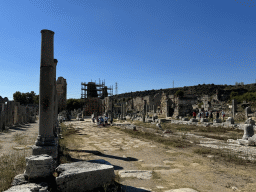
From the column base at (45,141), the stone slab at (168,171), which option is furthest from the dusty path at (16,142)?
the stone slab at (168,171)

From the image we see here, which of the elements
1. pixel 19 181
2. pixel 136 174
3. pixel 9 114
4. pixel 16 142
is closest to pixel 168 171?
pixel 136 174

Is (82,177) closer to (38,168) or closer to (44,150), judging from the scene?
(38,168)

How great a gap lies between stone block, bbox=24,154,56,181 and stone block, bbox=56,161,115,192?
190 millimetres

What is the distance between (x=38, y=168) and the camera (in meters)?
3.51

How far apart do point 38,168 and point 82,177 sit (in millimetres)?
921

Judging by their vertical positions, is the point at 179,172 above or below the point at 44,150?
below

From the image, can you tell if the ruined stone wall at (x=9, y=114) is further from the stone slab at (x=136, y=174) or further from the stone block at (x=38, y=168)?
the stone slab at (x=136, y=174)

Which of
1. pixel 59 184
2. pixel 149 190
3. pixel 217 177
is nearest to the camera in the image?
pixel 59 184

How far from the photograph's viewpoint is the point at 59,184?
10.5ft

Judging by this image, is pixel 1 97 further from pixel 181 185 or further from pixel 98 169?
pixel 181 185

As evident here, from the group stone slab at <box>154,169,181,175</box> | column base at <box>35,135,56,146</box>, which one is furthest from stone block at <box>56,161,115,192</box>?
column base at <box>35,135,56,146</box>

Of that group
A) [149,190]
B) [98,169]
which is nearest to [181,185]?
[149,190]

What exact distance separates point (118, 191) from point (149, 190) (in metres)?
0.59

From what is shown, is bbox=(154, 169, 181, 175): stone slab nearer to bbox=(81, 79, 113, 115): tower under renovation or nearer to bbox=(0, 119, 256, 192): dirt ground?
bbox=(0, 119, 256, 192): dirt ground
